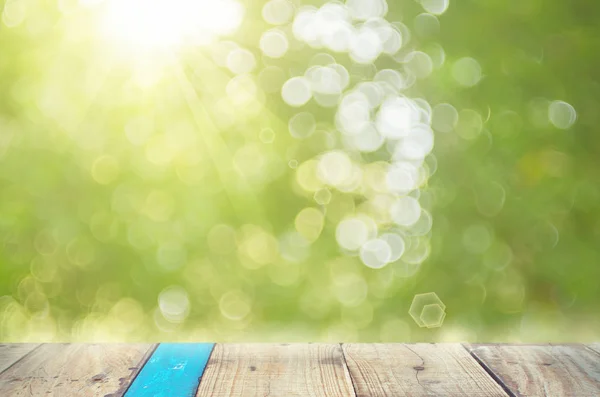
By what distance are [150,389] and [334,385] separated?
26cm

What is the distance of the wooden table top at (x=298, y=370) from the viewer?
0.89 meters

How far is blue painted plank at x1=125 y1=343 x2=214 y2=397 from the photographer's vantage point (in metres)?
0.88

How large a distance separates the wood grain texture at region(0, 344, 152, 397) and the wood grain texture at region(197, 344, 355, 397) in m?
0.12

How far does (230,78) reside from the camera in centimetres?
156

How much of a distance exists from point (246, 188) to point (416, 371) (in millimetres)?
724

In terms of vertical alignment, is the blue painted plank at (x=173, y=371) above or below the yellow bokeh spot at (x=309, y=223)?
below

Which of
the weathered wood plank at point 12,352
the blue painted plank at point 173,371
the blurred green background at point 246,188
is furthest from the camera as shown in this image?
the blurred green background at point 246,188

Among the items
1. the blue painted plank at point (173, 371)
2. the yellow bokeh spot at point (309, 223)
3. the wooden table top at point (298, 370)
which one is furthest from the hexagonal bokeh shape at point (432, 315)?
the blue painted plank at point (173, 371)

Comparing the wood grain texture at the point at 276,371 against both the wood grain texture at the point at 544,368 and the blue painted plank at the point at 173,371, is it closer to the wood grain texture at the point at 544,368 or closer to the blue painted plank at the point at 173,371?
the blue painted plank at the point at 173,371

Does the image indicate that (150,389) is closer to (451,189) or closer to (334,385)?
(334,385)

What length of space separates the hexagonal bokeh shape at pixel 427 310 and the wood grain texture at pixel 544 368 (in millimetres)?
475

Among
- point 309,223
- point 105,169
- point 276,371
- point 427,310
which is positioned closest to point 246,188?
point 309,223

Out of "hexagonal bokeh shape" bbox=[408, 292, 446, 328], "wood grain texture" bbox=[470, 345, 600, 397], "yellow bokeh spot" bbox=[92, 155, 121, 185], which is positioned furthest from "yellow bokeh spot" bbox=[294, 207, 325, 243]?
"wood grain texture" bbox=[470, 345, 600, 397]

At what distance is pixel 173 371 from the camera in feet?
3.16
